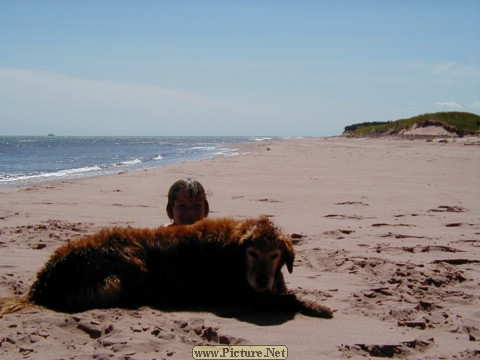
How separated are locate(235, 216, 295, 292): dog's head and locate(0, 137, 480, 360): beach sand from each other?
0.29 m

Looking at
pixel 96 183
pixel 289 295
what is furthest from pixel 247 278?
pixel 96 183

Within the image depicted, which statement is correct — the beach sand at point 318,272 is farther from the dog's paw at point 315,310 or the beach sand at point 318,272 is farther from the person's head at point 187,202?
the person's head at point 187,202

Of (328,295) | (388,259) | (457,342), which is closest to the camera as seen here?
(457,342)

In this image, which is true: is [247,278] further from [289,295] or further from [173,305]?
[173,305]

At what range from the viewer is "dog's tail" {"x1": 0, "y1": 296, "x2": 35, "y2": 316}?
4027mm

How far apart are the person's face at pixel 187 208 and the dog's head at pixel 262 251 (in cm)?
161

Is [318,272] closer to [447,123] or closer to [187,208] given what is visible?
[187,208]

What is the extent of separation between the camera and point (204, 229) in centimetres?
469

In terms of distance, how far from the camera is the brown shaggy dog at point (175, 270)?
4.30 metres

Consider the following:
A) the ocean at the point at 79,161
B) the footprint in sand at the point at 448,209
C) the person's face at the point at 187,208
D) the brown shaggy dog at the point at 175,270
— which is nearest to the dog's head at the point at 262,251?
the brown shaggy dog at the point at 175,270

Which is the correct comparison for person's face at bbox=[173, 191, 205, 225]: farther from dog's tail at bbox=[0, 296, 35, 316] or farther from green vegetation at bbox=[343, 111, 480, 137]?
green vegetation at bbox=[343, 111, 480, 137]

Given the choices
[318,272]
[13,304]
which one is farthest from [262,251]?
[13,304]

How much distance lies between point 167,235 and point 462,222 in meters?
5.16

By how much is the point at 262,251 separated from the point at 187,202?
1.84m
